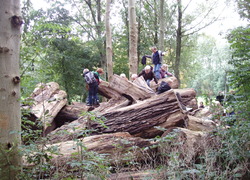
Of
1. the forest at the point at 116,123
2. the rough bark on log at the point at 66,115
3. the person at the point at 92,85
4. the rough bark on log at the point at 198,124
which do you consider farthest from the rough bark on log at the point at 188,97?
the rough bark on log at the point at 66,115

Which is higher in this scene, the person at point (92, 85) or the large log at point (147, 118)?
the person at point (92, 85)

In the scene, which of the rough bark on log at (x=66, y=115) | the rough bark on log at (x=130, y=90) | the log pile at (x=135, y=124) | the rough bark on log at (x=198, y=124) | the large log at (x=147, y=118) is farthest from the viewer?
the rough bark on log at (x=66, y=115)

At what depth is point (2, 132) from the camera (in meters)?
2.05

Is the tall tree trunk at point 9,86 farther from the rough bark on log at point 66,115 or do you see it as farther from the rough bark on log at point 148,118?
the rough bark on log at point 66,115

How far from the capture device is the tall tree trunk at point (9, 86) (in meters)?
2.04

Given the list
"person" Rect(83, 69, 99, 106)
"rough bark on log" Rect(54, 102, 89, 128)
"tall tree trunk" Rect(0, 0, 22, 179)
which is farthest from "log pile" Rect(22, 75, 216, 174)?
"person" Rect(83, 69, 99, 106)

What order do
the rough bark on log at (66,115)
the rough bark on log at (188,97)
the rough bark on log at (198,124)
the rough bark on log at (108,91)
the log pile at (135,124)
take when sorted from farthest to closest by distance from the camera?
the rough bark on log at (188,97)
the rough bark on log at (66,115)
the rough bark on log at (108,91)
the rough bark on log at (198,124)
the log pile at (135,124)

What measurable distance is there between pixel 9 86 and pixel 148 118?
3195 millimetres

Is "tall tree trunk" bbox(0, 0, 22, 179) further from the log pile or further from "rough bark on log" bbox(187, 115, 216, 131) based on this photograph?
"rough bark on log" bbox(187, 115, 216, 131)

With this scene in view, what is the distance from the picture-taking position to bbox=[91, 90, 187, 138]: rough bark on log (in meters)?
4.62

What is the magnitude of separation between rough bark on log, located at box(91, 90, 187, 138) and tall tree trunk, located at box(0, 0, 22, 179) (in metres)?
2.52

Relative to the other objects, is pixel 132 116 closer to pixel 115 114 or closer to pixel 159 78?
pixel 115 114

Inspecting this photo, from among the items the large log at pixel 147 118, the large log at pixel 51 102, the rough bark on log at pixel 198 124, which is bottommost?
the rough bark on log at pixel 198 124

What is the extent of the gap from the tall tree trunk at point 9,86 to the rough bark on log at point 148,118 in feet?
8.26
